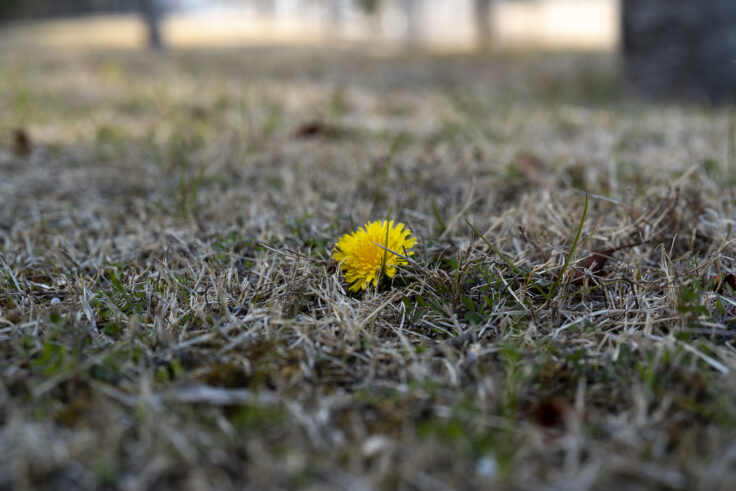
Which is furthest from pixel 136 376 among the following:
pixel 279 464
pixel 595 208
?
pixel 595 208

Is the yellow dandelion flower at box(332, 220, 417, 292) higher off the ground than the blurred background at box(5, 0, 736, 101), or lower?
lower

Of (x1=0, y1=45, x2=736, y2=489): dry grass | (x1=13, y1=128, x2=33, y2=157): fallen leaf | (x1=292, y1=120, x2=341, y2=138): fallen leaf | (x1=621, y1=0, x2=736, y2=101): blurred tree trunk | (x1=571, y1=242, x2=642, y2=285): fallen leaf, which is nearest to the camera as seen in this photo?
(x1=0, y1=45, x2=736, y2=489): dry grass

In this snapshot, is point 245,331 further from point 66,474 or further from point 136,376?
point 66,474

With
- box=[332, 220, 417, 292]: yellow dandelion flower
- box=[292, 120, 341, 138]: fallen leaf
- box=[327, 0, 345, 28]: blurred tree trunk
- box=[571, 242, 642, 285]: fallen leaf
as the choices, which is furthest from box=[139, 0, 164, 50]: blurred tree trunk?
box=[327, 0, 345, 28]: blurred tree trunk

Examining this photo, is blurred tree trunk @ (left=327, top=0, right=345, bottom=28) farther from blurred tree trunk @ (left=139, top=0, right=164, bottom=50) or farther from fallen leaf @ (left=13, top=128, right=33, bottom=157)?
fallen leaf @ (left=13, top=128, right=33, bottom=157)

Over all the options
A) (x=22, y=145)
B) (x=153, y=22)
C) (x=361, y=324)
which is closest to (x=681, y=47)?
(x=361, y=324)

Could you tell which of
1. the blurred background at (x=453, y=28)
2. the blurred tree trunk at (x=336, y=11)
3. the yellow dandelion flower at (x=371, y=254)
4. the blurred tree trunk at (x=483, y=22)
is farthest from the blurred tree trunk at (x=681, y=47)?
the blurred tree trunk at (x=336, y=11)
